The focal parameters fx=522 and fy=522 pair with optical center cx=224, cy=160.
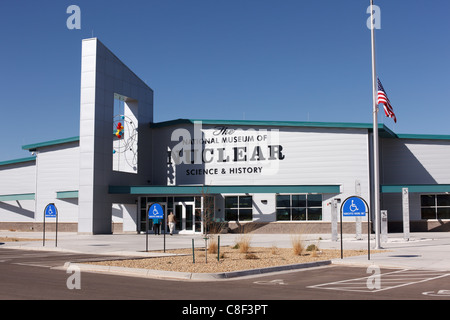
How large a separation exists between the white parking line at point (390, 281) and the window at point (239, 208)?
23836 mm

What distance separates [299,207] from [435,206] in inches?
398

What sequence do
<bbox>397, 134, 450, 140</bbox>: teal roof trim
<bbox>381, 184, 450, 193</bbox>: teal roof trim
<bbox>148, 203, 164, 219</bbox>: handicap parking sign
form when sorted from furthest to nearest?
<bbox>397, 134, 450, 140</bbox>: teal roof trim < <bbox>381, 184, 450, 193</bbox>: teal roof trim < <bbox>148, 203, 164, 219</bbox>: handicap parking sign

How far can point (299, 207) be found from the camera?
37.2m

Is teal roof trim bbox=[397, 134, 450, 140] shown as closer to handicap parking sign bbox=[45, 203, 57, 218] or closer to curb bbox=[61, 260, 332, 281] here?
curb bbox=[61, 260, 332, 281]

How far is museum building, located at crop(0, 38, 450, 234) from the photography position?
119 ft

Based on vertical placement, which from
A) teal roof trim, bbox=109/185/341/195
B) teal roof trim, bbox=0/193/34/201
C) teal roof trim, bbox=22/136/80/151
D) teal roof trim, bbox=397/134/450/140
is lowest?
teal roof trim, bbox=0/193/34/201

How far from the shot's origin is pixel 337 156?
3712 cm

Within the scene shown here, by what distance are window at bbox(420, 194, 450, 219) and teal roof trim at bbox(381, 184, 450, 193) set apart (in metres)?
1.76

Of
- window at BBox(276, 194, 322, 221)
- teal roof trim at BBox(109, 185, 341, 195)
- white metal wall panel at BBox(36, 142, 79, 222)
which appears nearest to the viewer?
teal roof trim at BBox(109, 185, 341, 195)

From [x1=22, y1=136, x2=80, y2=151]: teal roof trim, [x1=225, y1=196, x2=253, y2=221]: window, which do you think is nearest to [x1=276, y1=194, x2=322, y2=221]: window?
[x1=225, y1=196, x2=253, y2=221]: window

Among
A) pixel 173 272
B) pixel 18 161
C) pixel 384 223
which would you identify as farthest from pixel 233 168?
pixel 173 272
